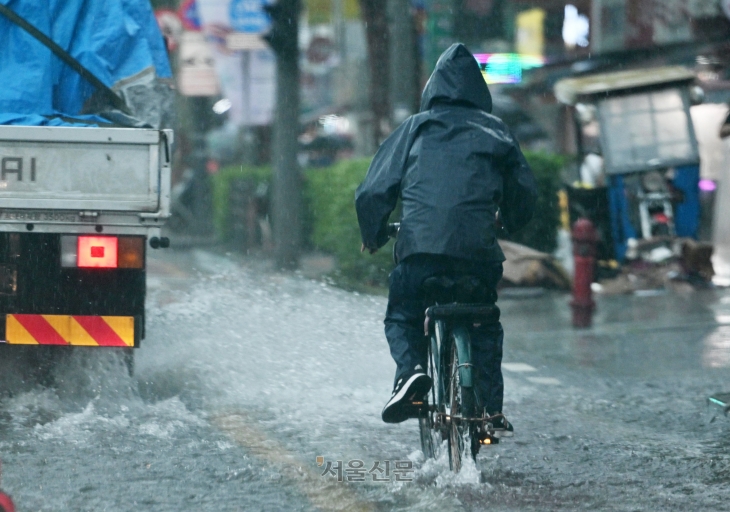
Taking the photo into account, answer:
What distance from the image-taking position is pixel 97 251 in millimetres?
6371

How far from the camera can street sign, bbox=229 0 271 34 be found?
19.5 meters

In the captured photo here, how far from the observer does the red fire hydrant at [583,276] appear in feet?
35.0

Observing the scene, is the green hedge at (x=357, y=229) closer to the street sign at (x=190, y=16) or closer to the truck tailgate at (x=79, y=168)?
the truck tailgate at (x=79, y=168)

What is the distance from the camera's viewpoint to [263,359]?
8.38 meters

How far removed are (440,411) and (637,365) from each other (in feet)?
13.4

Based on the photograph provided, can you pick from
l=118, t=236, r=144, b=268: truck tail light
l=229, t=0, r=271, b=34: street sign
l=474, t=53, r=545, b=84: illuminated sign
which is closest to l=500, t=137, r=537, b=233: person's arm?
l=118, t=236, r=144, b=268: truck tail light

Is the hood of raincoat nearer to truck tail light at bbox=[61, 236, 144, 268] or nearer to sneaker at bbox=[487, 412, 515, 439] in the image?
sneaker at bbox=[487, 412, 515, 439]

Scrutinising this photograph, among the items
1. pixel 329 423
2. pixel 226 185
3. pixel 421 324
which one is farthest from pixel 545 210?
pixel 226 185

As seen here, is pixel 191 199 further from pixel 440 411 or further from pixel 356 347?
pixel 440 411

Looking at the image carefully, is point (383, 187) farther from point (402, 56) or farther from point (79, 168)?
point (402, 56)

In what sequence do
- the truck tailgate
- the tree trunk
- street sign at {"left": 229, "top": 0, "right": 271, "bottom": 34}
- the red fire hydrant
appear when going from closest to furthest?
the truck tailgate → the red fire hydrant → the tree trunk → street sign at {"left": 229, "top": 0, "right": 271, "bottom": 34}

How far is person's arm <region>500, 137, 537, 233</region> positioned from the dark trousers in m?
0.30

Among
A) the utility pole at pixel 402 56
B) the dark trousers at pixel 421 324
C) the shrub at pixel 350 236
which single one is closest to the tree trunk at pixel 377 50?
the shrub at pixel 350 236

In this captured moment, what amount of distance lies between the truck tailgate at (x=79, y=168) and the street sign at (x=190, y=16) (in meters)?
16.7
